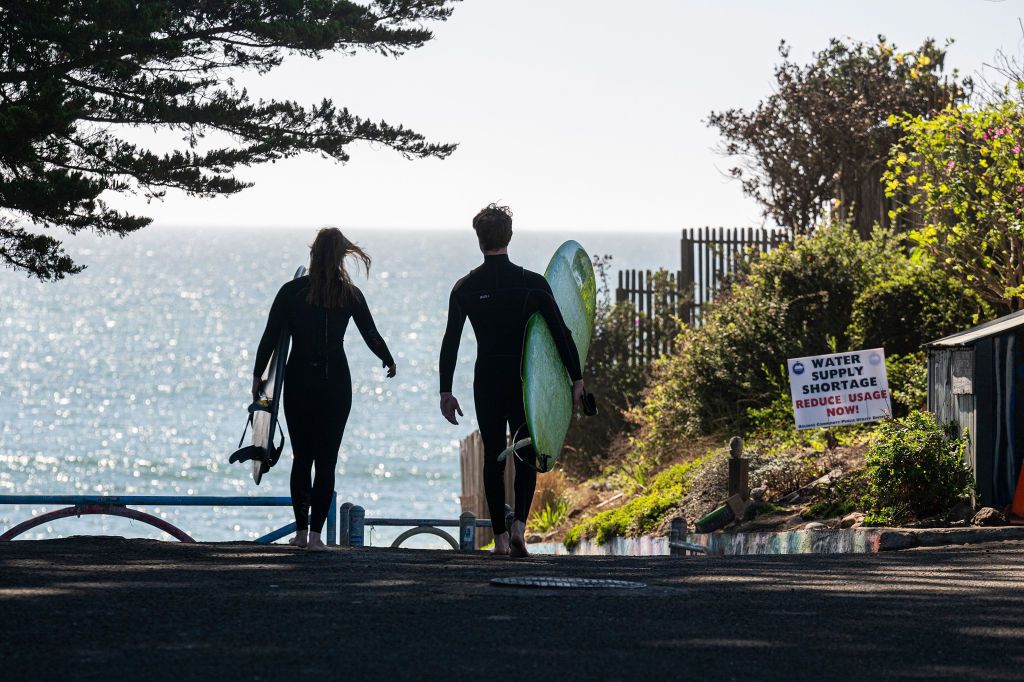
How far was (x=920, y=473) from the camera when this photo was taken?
1071 centimetres

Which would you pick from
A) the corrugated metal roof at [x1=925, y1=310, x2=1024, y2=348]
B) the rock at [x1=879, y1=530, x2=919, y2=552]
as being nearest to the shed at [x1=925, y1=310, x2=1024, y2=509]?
the corrugated metal roof at [x1=925, y1=310, x2=1024, y2=348]

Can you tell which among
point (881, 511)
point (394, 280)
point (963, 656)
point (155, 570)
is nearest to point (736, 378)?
point (881, 511)

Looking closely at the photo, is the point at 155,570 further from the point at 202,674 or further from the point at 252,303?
the point at 252,303

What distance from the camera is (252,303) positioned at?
109062mm

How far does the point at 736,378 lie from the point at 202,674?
39.0 ft

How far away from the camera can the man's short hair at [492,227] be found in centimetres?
803

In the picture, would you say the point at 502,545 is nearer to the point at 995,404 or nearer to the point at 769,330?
the point at 995,404

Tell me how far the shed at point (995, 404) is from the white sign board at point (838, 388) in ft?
4.89

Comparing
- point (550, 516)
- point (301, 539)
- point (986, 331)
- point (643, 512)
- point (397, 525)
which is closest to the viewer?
point (301, 539)

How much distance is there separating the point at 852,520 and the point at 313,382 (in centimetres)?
485

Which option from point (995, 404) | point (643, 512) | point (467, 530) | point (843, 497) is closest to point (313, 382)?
point (467, 530)

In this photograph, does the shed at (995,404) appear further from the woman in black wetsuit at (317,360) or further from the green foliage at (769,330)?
the green foliage at (769,330)

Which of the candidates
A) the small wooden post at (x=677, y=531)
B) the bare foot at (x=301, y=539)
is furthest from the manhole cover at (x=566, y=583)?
the small wooden post at (x=677, y=531)

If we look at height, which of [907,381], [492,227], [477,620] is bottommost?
[477,620]
